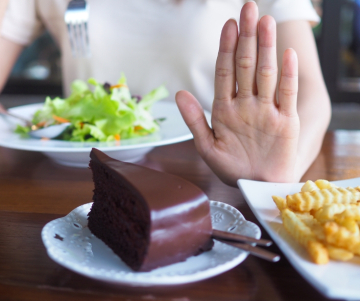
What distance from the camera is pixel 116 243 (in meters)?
0.59

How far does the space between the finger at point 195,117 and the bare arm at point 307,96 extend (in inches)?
9.2

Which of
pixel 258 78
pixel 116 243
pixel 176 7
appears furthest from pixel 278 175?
pixel 176 7

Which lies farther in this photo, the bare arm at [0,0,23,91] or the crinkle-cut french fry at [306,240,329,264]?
the bare arm at [0,0,23,91]

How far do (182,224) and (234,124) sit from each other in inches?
14.5

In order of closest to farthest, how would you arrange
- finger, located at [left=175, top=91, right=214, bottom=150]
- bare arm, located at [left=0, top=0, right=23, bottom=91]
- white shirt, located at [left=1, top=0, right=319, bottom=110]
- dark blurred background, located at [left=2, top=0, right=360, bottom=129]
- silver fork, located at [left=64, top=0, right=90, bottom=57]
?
finger, located at [left=175, top=91, right=214, bottom=150], silver fork, located at [left=64, top=0, right=90, bottom=57], white shirt, located at [left=1, top=0, right=319, bottom=110], bare arm, located at [left=0, top=0, right=23, bottom=91], dark blurred background, located at [left=2, top=0, right=360, bottom=129]

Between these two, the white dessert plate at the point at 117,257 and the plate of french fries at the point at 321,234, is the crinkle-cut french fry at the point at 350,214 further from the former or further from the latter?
the white dessert plate at the point at 117,257

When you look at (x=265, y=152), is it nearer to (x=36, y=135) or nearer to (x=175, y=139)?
(x=175, y=139)

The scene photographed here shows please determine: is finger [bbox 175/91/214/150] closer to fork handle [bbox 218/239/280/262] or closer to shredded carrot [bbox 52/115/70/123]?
fork handle [bbox 218/239/280/262]

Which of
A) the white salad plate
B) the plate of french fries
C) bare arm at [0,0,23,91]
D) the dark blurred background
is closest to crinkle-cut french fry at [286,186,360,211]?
the plate of french fries

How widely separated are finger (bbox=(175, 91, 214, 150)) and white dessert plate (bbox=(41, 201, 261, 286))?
0.77 feet

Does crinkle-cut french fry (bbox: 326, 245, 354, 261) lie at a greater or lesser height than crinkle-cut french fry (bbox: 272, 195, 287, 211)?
greater

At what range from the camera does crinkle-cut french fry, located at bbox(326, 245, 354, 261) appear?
501mm

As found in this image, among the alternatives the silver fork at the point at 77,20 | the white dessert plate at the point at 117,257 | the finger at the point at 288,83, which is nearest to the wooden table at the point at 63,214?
the white dessert plate at the point at 117,257

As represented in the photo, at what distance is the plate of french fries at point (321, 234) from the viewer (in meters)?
0.47
